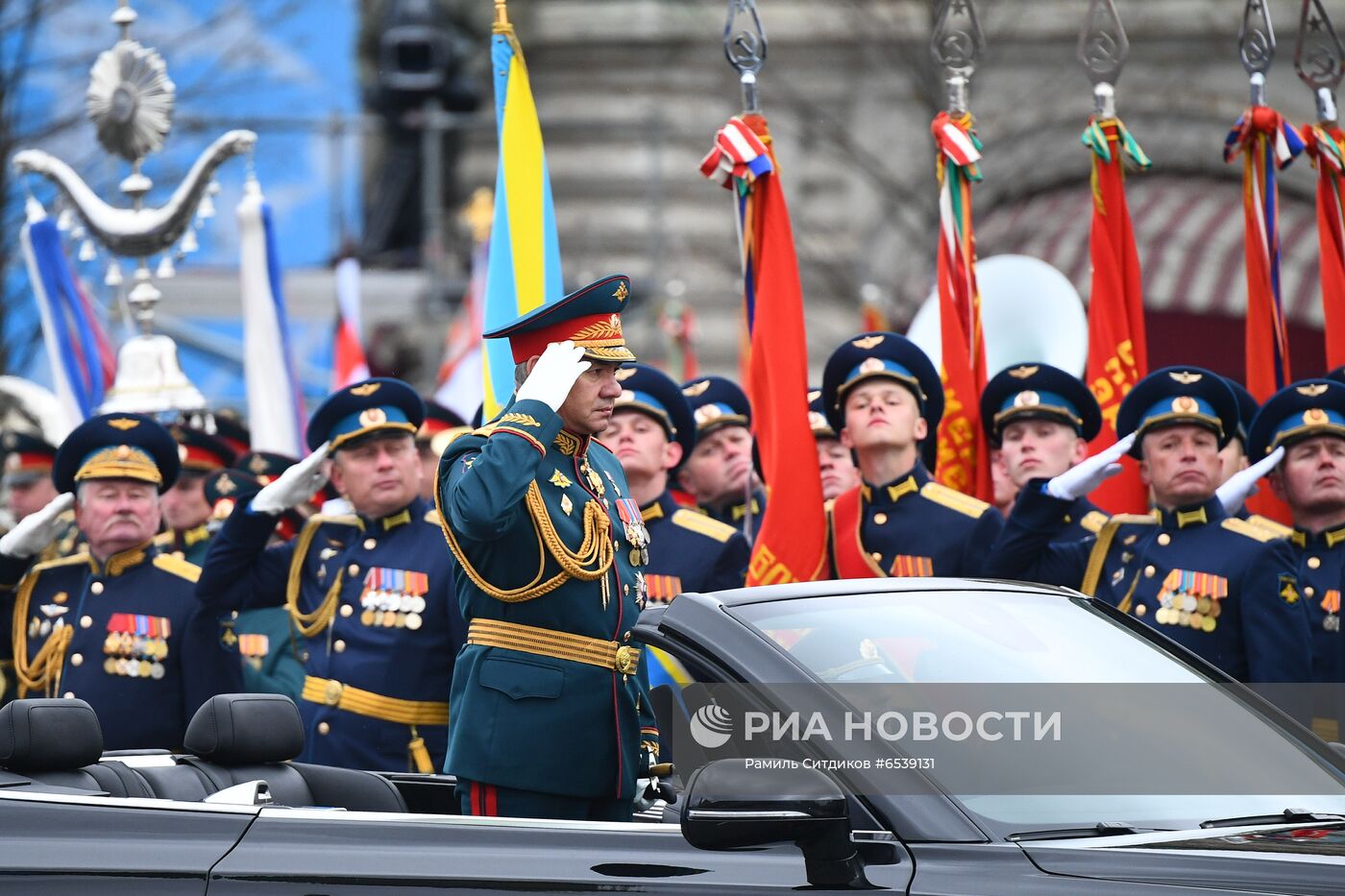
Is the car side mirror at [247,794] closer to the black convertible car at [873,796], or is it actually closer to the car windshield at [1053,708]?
the black convertible car at [873,796]

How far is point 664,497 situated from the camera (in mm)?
7453

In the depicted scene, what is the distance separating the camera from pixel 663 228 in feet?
59.1

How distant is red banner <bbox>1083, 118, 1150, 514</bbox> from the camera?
834 cm

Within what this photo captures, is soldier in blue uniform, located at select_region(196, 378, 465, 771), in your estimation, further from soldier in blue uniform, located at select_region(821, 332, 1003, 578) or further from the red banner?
the red banner

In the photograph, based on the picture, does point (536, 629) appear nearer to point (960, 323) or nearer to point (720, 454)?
point (960, 323)

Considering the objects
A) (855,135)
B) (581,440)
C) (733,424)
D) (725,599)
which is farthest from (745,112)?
(855,135)

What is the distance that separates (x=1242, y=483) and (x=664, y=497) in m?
1.90

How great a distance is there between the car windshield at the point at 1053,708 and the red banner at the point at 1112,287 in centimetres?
419

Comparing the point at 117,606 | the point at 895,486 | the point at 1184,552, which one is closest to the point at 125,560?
the point at 117,606

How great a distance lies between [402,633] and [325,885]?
9.11 ft

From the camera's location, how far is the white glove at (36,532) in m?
7.45

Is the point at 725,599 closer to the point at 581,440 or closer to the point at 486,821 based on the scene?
the point at 486,821

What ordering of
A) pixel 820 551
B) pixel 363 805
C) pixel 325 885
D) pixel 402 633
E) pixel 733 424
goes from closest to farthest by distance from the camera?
pixel 325 885 → pixel 363 805 → pixel 402 633 → pixel 820 551 → pixel 733 424

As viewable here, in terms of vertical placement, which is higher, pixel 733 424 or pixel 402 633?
pixel 733 424
